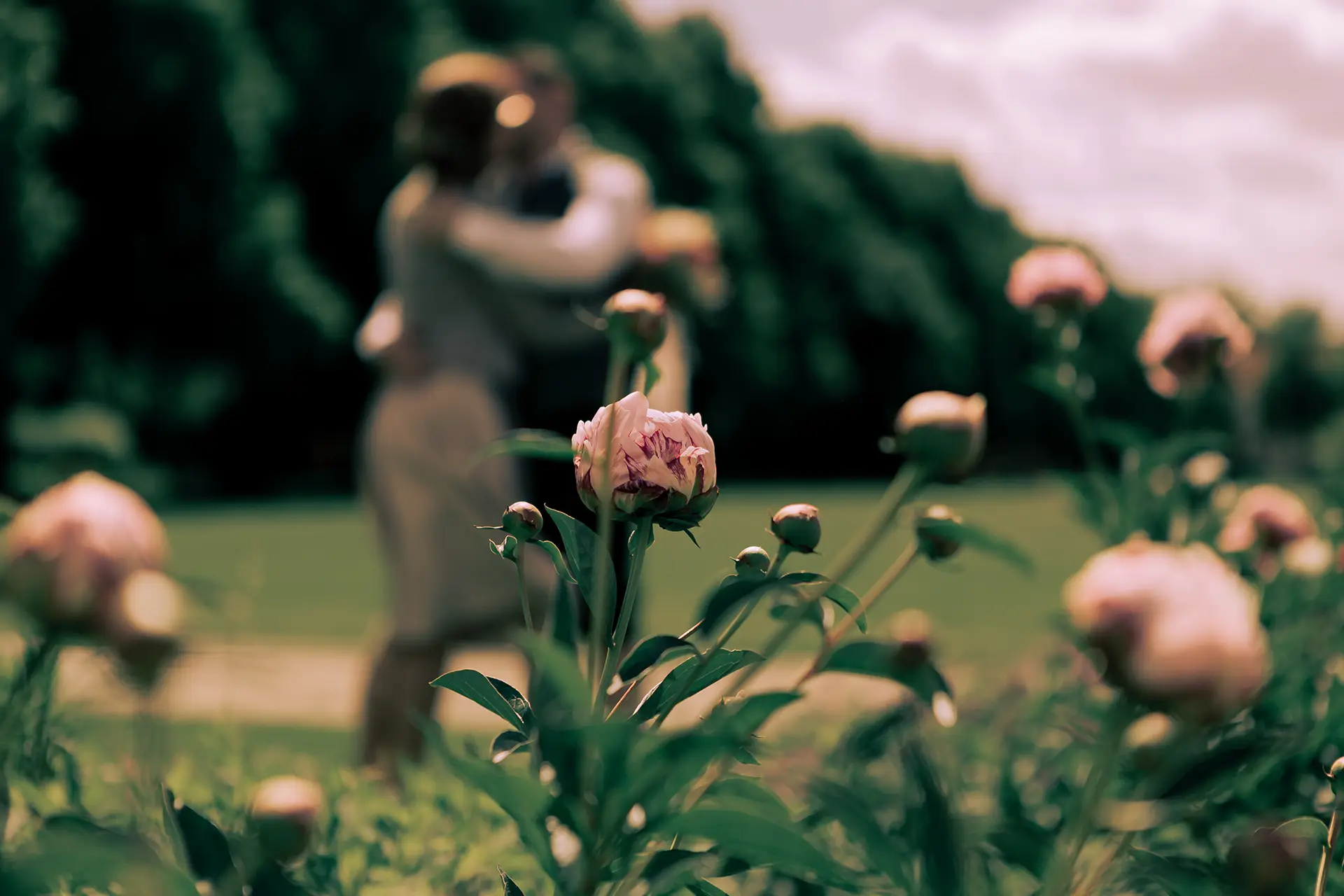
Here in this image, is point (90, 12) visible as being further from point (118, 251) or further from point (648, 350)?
point (648, 350)

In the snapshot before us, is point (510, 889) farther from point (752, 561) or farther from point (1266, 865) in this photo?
point (1266, 865)

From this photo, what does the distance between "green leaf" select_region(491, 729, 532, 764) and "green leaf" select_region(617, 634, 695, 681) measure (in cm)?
6

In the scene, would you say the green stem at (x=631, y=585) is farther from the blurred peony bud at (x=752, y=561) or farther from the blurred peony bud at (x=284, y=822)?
the blurred peony bud at (x=284, y=822)

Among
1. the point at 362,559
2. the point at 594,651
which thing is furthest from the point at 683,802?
the point at 362,559

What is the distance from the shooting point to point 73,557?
46 centimetres

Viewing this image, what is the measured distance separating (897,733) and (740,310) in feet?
83.3

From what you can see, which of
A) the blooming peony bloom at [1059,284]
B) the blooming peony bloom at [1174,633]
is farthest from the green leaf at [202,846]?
the blooming peony bloom at [1059,284]

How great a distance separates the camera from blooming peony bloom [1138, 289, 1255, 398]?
1740 mm


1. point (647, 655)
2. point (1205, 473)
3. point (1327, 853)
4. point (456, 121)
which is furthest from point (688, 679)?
point (456, 121)

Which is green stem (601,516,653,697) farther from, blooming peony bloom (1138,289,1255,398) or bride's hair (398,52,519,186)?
bride's hair (398,52,519,186)

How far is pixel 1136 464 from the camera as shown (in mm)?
1481

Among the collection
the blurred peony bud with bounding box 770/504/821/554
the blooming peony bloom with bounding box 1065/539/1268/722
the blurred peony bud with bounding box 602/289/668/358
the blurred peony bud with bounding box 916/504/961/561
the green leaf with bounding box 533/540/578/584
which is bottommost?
the green leaf with bounding box 533/540/578/584

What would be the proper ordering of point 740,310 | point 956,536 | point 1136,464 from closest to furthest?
1. point 956,536
2. point 1136,464
3. point 740,310

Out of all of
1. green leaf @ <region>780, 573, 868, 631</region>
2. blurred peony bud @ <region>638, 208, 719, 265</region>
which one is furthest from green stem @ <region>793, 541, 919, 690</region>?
blurred peony bud @ <region>638, 208, 719, 265</region>
